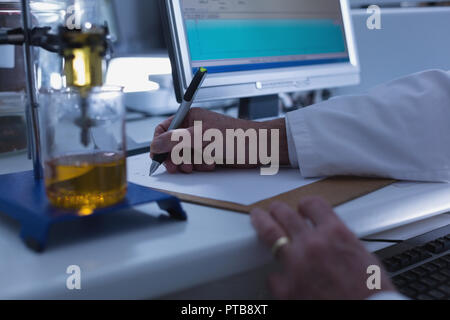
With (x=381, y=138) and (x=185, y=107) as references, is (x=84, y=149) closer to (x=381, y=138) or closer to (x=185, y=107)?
(x=185, y=107)

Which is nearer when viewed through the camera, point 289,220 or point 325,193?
point 289,220

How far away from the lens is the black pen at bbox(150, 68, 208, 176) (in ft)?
2.37

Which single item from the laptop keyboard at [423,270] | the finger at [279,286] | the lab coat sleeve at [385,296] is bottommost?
the laptop keyboard at [423,270]

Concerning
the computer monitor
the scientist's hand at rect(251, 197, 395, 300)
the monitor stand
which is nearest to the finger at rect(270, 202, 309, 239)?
the scientist's hand at rect(251, 197, 395, 300)

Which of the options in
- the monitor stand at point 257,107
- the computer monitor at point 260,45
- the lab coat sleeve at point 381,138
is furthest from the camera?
the monitor stand at point 257,107

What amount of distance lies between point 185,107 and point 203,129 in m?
0.05

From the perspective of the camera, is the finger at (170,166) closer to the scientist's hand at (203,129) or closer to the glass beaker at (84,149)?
the scientist's hand at (203,129)

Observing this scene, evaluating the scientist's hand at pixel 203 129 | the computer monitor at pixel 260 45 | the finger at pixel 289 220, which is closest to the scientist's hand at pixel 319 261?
the finger at pixel 289 220

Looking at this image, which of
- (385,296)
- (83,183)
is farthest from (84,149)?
(385,296)

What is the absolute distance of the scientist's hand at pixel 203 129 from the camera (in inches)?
28.3

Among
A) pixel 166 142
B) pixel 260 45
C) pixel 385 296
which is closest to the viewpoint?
pixel 385 296

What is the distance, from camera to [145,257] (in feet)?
1.43

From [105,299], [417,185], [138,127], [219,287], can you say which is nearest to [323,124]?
[417,185]
